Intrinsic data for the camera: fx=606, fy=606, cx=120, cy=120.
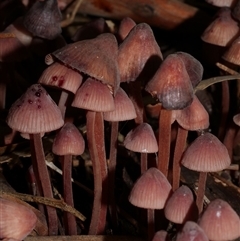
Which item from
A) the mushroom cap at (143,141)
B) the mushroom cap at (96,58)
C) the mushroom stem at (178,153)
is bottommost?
the mushroom stem at (178,153)

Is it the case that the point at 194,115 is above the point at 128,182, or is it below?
above

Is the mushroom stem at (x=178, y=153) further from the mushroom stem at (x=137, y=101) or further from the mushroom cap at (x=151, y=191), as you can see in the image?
the mushroom cap at (x=151, y=191)

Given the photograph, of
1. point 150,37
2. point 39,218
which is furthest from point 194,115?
point 39,218

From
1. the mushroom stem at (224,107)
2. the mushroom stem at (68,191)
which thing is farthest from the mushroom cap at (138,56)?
the mushroom stem at (224,107)

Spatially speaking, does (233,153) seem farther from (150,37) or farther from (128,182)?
(150,37)

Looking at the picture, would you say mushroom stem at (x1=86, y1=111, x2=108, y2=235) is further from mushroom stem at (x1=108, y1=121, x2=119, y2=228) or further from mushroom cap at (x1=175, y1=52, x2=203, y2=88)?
mushroom cap at (x1=175, y1=52, x2=203, y2=88)

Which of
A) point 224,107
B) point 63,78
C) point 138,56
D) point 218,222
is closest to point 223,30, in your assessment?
point 224,107

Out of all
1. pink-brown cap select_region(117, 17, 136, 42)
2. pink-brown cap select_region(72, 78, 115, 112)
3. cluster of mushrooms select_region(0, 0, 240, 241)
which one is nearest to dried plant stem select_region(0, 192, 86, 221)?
cluster of mushrooms select_region(0, 0, 240, 241)
